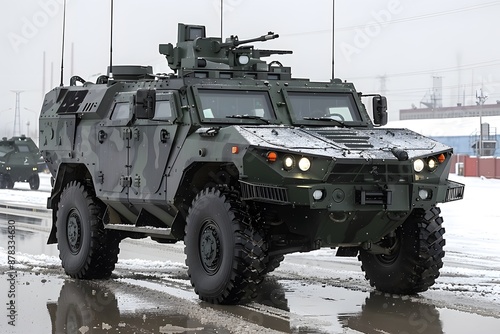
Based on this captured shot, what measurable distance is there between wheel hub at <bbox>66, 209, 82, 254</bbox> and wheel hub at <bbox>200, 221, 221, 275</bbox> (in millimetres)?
2651

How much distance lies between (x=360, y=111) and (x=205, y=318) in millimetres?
3443

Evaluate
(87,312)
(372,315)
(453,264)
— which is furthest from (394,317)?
(453,264)

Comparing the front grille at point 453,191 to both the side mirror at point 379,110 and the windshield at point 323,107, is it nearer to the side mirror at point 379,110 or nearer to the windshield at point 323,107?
the windshield at point 323,107

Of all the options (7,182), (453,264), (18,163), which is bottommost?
(453,264)

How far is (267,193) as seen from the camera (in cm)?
840

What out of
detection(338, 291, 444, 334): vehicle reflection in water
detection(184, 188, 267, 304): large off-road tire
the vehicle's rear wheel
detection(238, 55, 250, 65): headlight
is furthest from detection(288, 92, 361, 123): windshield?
the vehicle's rear wheel

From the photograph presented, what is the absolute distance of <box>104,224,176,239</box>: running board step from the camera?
9993 mm

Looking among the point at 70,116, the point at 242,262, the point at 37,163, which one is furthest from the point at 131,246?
the point at 37,163

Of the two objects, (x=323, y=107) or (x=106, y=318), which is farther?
(x=323, y=107)

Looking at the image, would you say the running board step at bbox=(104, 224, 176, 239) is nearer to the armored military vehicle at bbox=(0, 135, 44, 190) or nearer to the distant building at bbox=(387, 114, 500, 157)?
the armored military vehicle at bbox=(0, 135, 44, 190)

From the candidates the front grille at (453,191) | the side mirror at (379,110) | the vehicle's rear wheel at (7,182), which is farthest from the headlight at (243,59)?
the vehicle's rear wheel at (7,182)

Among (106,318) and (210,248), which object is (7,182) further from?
(106,318)

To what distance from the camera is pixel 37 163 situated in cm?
3672

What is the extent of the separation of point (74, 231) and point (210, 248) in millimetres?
2910
